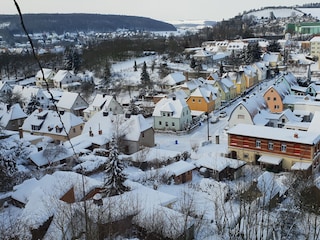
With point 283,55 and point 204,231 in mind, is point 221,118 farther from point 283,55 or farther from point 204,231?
point 283,55

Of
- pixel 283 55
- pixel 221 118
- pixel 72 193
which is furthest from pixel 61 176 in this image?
pixel 283 55

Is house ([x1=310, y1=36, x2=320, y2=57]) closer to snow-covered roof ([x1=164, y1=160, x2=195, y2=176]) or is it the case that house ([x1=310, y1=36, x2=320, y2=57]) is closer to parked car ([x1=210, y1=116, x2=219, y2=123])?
parked car ([x1=210, y1=116, x2=219, y2=123])

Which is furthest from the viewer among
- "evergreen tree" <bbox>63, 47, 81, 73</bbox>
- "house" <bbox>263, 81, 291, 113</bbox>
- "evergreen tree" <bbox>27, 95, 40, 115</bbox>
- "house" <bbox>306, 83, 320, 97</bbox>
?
"evergreen tree" <bbox>63, 47, 81, 73</bbox>

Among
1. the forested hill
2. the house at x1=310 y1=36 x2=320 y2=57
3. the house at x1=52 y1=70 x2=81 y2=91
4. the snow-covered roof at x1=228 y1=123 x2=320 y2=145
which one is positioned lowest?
the house at x1=52 y1=70 x2=81 y2=91

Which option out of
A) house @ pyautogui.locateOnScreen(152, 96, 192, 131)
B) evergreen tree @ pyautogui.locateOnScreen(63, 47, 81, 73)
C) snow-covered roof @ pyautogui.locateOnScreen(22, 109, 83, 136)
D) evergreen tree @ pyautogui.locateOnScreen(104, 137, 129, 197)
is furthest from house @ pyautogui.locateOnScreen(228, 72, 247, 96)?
evergreen tree @ pyautogui.locateOnScreen(104, 137, 129, 197)

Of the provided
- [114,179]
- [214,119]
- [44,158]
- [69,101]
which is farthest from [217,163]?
[69,101]

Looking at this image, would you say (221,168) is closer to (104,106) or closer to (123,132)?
(123,132)

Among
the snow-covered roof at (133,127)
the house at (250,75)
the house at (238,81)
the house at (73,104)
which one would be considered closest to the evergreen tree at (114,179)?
the snow-covered roof at (133,127)
